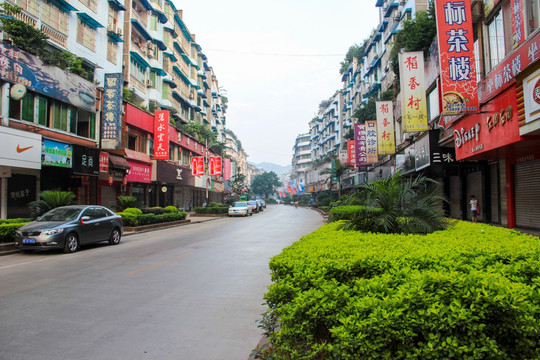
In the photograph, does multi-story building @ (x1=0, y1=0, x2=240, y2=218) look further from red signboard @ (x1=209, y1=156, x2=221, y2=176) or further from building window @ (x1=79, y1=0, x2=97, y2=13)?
red signboard @ (x1=209, y1=156, x2=221, y2=176)

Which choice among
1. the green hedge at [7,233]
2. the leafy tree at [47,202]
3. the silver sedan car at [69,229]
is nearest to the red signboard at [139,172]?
the leafy tree at [47,202]

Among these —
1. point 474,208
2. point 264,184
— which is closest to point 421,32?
point 474,208

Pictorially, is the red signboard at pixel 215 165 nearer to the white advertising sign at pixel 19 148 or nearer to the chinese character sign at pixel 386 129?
the chinese character sign at pixel 386 129

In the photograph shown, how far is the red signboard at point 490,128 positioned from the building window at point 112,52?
23.4 metres

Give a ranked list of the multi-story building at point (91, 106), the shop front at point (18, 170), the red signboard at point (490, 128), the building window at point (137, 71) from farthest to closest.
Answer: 1. the building window at point (137, 71)
2. the multi-story building at point (91, 106)
3. the shop front at point (18, 170)
4. the red signboard at point (490, 128)

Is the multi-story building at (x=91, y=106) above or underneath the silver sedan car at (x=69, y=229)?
above

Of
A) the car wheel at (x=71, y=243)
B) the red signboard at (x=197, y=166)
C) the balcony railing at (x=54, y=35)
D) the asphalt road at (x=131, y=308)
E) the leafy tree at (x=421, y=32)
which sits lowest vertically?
the asphalt road at (x=131, y=308)

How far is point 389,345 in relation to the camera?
245cm

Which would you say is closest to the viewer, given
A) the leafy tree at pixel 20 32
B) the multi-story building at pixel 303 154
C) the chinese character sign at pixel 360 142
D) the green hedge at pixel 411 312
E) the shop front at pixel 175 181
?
the green hedge at pixel 411 312

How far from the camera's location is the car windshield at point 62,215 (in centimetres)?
1224

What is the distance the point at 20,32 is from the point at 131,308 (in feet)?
59.6

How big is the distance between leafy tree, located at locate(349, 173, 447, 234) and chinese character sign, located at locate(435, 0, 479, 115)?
767cm

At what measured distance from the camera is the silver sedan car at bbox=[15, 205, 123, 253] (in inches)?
440

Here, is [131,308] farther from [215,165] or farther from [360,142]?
[215,165]
